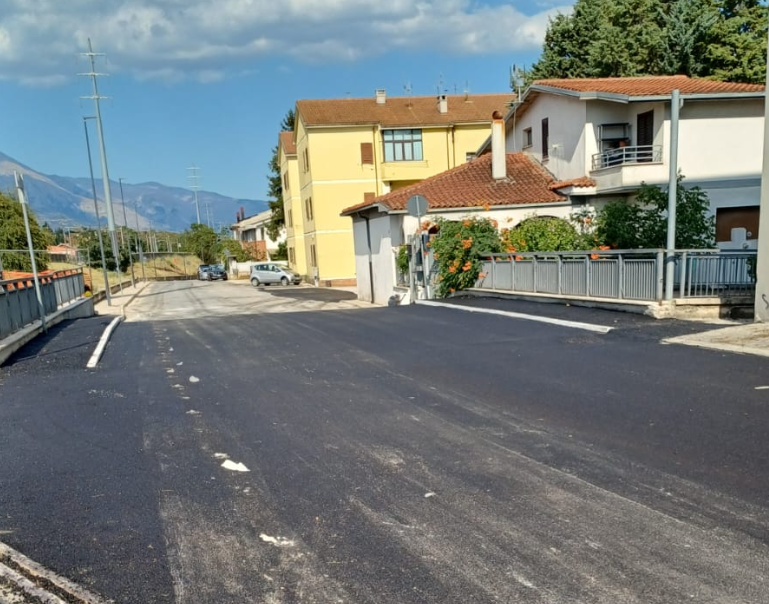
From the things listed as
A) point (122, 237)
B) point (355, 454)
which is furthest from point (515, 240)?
point (122, 237)

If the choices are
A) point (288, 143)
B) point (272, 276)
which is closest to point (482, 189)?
point (272, 276)

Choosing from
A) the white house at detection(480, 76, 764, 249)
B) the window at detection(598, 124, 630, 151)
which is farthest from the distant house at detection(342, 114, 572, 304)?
the window at detection(598, 124, 630, 151)

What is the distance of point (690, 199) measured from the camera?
1562 centimetres

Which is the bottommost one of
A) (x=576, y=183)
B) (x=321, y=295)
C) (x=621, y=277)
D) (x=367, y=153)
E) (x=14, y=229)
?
(x=321, y=295)

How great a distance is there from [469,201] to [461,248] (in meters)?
3.05

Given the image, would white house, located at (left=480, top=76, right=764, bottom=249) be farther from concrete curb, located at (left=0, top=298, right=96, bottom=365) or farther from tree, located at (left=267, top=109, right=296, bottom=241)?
tree, located at (left=267, top=109, right=296, bottom=241)

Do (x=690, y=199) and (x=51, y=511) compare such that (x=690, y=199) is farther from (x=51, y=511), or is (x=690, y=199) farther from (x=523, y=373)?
(x=51, y=511)

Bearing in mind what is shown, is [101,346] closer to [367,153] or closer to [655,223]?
[655,223]

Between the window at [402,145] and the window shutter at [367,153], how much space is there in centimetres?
107

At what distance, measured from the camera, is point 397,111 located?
138 ft

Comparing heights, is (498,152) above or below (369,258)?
above

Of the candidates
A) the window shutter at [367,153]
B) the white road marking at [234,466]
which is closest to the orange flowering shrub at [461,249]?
the white road marking at [234,466]

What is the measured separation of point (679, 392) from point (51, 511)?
223 inches

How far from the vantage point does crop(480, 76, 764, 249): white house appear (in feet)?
62.7
